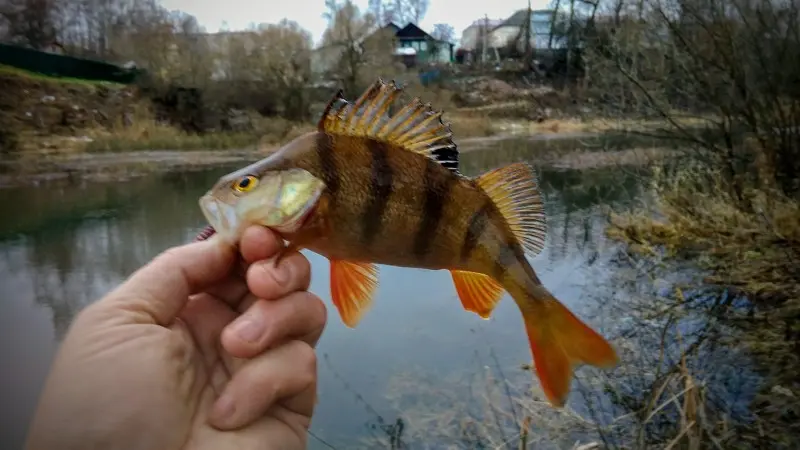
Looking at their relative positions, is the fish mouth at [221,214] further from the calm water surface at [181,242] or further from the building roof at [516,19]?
the building roof at [516,19]

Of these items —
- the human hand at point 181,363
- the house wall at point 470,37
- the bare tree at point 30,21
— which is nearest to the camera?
the human hand at point 181,363

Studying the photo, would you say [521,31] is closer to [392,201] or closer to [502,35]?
[502,35]

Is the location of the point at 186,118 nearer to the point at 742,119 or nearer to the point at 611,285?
the point at 611,285

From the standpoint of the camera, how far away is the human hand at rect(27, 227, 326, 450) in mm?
756

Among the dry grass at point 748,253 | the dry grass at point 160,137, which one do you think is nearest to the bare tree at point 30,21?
the dry grass at point 160,137

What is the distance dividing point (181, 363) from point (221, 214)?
0.26m

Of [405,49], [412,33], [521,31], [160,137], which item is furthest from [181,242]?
[521,31]

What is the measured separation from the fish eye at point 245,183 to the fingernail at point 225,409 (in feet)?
0.95

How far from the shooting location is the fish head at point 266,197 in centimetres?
66

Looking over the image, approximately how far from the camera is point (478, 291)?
762mm

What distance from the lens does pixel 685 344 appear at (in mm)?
2773

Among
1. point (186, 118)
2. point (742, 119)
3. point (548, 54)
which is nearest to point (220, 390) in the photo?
point (186, 118)

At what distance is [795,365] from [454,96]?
126 inches

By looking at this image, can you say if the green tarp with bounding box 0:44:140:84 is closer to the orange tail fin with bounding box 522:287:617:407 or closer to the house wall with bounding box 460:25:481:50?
the house wall with bounding box 460:25:481:50
